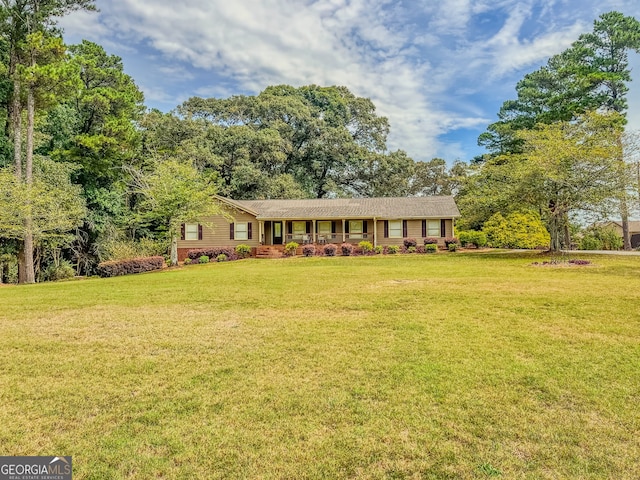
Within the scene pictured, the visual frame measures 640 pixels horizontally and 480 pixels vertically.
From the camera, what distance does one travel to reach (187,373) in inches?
182

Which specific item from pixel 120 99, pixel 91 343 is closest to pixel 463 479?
pixel 91 343

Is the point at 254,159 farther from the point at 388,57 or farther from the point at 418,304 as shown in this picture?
the point at 418,304

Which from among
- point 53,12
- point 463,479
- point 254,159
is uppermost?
point 53,12

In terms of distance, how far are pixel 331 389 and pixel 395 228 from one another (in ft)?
76.3

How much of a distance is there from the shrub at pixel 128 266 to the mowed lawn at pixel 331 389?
9630 mm

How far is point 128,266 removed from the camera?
18.2 meters

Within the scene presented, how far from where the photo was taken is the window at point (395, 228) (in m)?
26.6

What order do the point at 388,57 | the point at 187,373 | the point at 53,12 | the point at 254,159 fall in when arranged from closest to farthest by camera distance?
the point at 187,373
the point at 53,12
the point at 388,57
the point at 254,159

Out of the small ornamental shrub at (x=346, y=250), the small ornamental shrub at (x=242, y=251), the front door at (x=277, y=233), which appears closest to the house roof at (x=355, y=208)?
the front door at (x=277, y=233)

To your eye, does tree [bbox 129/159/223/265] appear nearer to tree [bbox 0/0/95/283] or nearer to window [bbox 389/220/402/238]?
tree [bbox 0/0/95/283]

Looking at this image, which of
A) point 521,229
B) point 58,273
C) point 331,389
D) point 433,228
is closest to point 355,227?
point 433,228

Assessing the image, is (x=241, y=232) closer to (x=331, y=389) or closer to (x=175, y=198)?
(x=175, y=198)

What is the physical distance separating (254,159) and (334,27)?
60.1 feet

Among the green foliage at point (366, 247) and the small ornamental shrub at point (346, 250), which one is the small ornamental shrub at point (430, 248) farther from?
the small ornamental shrub at point (346, 250)
